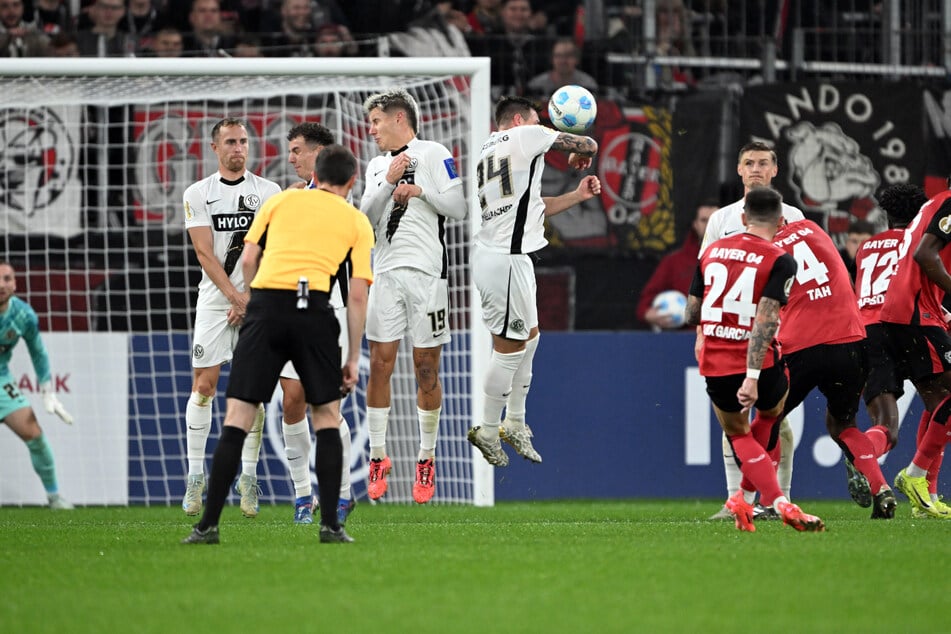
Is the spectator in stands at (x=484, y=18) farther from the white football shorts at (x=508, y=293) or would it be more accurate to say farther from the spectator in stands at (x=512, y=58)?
the white football shorts at (x=508, y=293)

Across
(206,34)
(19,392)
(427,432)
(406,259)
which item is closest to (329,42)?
(206,34)

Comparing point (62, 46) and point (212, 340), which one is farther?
point (62, 46)

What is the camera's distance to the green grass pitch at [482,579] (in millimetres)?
4895

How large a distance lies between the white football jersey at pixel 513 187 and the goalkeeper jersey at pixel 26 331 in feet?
15.3

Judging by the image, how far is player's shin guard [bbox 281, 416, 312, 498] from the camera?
29.6ft

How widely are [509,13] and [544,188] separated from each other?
9.08ft

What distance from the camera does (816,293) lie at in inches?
354

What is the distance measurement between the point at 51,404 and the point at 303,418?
3.70 meters

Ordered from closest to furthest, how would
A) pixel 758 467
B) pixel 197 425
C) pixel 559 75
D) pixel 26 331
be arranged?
1. pixel 758 467
2. pixel 197 425
3. pixel 26 331
4. pixel 559 75

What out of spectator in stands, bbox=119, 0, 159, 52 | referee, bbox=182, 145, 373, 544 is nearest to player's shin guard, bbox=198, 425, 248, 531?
referee, bbox=182, 145, 373, 544

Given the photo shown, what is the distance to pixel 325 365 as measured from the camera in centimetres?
684

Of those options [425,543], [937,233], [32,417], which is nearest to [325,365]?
[425,543]

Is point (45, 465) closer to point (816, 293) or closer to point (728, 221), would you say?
point (728, 221)

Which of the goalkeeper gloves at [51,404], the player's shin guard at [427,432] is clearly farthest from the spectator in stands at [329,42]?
the player's shin guard at [427,432]
